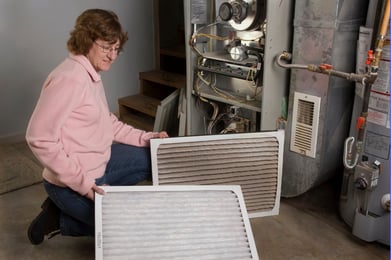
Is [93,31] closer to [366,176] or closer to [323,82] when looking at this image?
[323,82]

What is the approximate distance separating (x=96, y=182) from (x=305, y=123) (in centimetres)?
101

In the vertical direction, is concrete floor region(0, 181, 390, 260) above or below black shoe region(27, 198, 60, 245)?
below

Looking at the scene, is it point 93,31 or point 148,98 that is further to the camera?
point 148,98

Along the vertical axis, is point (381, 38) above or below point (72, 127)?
above

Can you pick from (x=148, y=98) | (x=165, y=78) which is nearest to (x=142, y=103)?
(x=148, y=98)

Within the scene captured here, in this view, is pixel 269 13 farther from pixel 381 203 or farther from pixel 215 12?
pixel 381 203

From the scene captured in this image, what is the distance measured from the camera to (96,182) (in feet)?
5.32

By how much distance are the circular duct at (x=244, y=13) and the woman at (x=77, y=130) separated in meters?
0.68

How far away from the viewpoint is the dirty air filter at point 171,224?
1.42 m

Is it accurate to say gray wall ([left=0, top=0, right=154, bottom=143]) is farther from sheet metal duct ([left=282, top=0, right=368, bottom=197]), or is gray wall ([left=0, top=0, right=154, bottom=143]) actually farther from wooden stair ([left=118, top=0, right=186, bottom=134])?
sheet metal duct ([left=282, top=0, right=368, bottom=197])

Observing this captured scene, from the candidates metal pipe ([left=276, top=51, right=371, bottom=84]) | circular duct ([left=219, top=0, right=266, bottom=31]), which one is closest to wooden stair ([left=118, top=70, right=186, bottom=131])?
circular duct ([left=219, top=0, right=266, bottom=31])

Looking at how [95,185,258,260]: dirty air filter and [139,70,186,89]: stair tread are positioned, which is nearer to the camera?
[95,185,258,260]: dirty air filter

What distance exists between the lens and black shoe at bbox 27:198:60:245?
176 centimetres

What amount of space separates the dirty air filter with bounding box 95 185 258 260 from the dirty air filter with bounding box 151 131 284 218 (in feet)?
0.90
